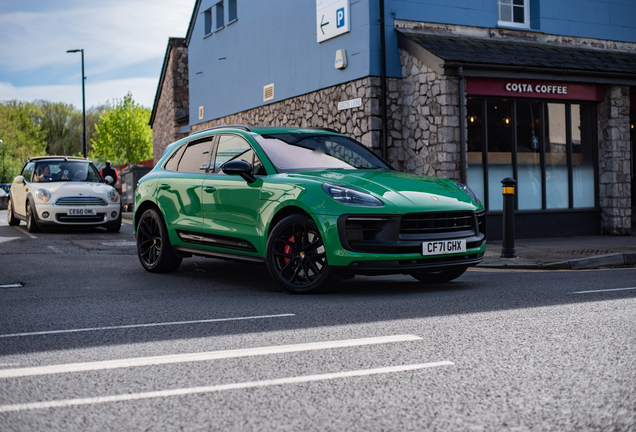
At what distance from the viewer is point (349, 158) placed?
7.79 m

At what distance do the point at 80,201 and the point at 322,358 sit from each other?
12.3 meters

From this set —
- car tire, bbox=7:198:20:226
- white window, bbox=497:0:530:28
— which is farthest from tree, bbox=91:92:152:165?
white window, bbox=497:0:530:28

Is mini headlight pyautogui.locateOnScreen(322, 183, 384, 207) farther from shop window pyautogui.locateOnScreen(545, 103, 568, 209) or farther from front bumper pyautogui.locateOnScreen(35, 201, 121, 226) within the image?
front bumper pyautogui.locateOnScreen(35, 201, 121, 226)

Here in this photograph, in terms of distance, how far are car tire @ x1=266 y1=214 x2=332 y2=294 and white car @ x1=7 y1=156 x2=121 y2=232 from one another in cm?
941

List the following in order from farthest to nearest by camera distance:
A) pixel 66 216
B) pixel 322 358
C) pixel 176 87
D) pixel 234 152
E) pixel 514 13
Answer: pixel 176 87, pixel 514 13, pixel 66 216, pixel 234 152, pixel 322 358

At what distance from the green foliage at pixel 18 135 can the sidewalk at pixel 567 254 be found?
66591 millimetres

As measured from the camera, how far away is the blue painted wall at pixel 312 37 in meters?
14.6

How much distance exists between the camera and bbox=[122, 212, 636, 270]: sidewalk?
991 cm

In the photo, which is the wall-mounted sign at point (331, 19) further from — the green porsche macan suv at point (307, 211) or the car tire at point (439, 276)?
the car tire at point (439, 276)

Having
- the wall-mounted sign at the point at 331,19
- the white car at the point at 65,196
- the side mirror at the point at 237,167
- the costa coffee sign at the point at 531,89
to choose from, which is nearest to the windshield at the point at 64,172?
the white car at the point at 65,196

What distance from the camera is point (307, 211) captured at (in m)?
6.57

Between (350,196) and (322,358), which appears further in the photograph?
(350,196)

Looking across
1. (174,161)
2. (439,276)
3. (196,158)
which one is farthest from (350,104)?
(439,276)

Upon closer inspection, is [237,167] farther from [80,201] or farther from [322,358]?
[80,201]
